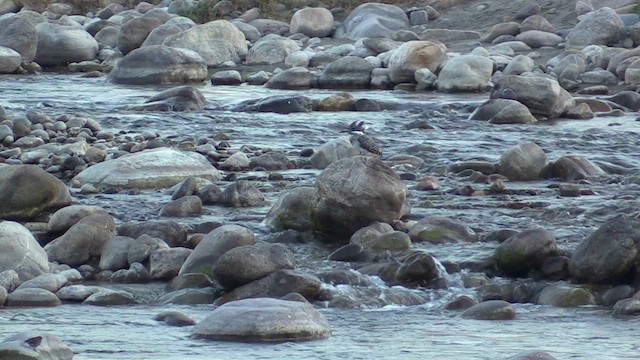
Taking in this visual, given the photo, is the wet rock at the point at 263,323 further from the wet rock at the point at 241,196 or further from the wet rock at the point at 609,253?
the wet rock at the point at 241,196

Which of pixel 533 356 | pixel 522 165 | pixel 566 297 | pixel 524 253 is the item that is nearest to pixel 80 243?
pixel 524 253

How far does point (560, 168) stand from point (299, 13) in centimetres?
1508

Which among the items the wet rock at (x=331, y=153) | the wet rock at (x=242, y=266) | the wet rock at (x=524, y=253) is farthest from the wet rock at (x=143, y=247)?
the wet rock at (x=331, y=153)

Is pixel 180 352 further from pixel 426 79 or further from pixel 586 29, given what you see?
pixel 586 29

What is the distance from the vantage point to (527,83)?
14.4 metres

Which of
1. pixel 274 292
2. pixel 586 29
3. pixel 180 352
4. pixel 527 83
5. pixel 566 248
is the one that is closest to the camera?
pixel 180 352

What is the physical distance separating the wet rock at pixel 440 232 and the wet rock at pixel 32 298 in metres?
2.41

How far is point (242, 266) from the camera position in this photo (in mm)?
6566

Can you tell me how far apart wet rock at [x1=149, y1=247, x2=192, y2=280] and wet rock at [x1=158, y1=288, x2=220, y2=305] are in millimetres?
451

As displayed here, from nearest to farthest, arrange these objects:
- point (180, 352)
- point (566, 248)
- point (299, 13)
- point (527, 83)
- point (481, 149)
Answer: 1. point (180, 352)
2. point (566, 248)
3. point (481, 149)
4. point (527, 83)
5. point (299, 13)

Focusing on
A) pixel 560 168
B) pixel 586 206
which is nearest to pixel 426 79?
pixel 560 168

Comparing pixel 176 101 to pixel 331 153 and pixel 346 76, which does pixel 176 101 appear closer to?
pixel 346 76

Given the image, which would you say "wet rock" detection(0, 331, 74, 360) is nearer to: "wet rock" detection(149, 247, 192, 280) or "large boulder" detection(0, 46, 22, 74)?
"wet rock" detection(149, 247, 192, 280)

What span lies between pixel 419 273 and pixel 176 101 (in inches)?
335
